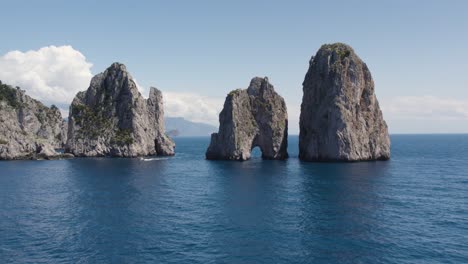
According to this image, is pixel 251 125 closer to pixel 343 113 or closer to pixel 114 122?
pixel 343 113

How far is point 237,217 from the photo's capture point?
68.1m

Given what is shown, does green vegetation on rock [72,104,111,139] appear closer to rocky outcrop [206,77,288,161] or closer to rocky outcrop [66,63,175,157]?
rocky outcrop [66,63,175,157]

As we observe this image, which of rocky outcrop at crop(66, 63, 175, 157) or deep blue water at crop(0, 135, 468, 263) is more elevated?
rocky outcrop at crop(66, 63, 175, 157)

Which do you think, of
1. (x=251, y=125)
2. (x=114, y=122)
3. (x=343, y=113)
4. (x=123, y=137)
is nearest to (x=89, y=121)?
(x=114, y=122)

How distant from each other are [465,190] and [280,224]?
52.3m

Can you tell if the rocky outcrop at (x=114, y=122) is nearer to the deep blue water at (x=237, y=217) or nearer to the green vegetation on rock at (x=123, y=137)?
the green vegetation on rock at (x=123, y=137)

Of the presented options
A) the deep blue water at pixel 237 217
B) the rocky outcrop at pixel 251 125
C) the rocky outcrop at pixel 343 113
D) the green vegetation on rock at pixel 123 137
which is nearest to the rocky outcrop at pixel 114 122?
the green vegetation on rock at pixel 123 137

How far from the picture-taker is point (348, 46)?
15612cm

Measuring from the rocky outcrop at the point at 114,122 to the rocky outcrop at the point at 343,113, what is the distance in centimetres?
7680

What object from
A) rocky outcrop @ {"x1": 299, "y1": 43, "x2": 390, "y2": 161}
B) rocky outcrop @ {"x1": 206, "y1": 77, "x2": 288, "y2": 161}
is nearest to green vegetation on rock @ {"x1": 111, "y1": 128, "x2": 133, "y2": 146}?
rocky outcrop @ {"x1": 206, "y1": 77, "x2": 288, "y2": 161}

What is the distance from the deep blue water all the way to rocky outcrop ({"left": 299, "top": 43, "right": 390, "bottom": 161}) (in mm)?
27345

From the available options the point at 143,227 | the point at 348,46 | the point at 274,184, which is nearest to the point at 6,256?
the point at 143,227

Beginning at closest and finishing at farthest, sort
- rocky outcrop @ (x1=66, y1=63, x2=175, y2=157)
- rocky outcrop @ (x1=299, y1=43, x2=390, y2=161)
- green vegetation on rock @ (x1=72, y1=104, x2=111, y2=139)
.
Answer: rocky outcrop @ (x1=299, y1=43, x2=390, y2=161), rocky outcrop @ (x1=66, y1=63, x2=175, y2=157), green vegetation on rock @ (x1=72, y1=104, x2=111, y2=139)

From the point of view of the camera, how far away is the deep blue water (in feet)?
166
